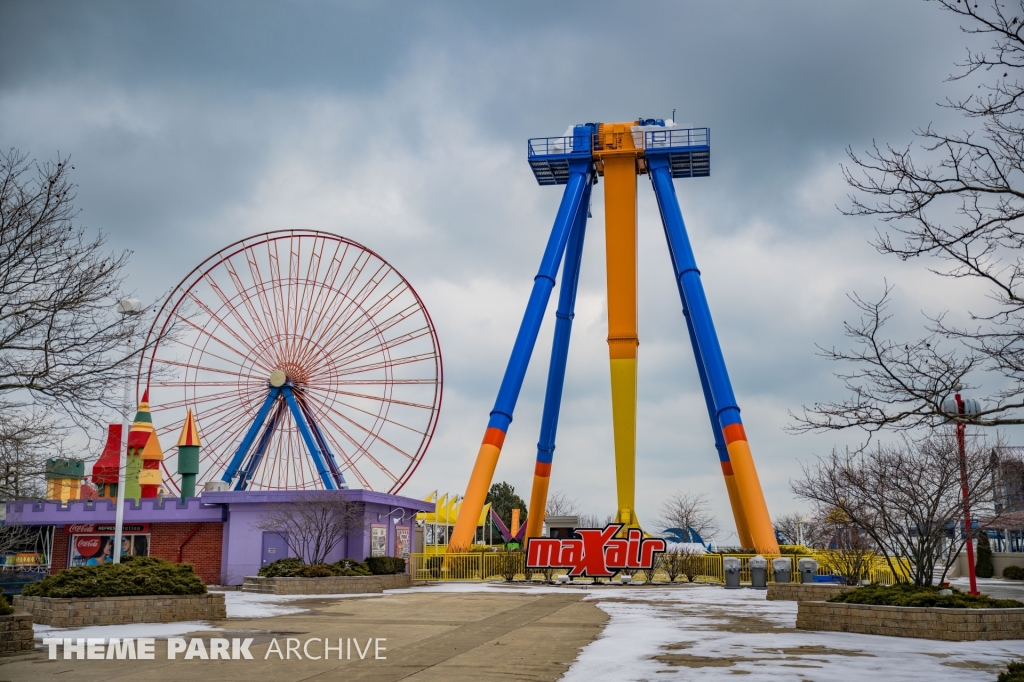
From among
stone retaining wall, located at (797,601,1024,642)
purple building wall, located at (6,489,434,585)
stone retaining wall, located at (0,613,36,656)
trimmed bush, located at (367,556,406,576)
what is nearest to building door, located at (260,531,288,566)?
purple building wall, located at (6,489,434,585)

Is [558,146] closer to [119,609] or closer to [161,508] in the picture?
[161,508]

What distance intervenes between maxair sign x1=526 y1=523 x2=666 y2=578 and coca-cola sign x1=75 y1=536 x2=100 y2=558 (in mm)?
16256

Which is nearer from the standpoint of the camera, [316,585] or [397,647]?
[397,647]

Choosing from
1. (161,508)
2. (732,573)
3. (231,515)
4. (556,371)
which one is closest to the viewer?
(732,573)

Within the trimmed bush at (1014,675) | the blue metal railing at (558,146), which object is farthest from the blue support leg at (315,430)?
the trimmed bush at (1014,675)

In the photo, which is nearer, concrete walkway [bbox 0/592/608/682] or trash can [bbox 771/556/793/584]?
concrete walkway [bbox 0/592/608/682]

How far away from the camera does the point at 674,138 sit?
128 ft

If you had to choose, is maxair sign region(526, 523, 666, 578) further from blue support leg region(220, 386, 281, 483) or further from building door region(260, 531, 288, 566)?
blue support leg region(220, 386, 281, 483)

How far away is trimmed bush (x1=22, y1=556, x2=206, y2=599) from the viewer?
52.7ft

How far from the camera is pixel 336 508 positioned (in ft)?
96.0

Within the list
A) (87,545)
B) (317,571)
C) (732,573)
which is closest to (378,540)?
(317,571)

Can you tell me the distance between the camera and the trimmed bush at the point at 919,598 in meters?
13.9

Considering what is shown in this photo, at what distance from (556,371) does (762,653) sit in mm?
28613

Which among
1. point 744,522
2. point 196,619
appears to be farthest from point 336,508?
point 744,522
